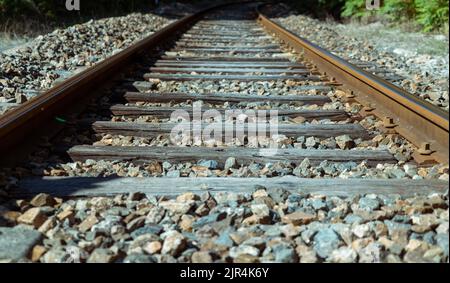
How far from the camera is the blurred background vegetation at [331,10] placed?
355 inches

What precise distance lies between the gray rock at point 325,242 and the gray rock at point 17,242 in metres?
1.02

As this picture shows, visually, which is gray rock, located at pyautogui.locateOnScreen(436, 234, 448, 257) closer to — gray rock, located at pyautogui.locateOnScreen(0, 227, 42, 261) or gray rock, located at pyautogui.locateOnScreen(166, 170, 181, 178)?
gray rock, located at pyautogui.locateOnScreen(166, 170, 181, 178)

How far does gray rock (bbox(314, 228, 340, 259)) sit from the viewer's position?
1.93m

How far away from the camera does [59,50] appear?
6637mm

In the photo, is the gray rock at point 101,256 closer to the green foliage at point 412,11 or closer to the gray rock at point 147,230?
the gray rock at point 147,230

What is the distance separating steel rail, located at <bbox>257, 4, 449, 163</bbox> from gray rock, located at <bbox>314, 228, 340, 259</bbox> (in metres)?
0.90

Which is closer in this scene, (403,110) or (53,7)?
(403,110)

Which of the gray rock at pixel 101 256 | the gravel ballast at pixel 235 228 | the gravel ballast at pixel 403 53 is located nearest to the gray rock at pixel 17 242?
the gravel ballast at pixel 235 228

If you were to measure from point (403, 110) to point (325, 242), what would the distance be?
1.59 meters

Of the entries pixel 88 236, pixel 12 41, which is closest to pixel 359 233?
pixel 88 236

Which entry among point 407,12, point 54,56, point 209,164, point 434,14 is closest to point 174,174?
point 209,164

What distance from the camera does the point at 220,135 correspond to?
3.33m

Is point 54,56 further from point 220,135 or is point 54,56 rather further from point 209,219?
point 209,219

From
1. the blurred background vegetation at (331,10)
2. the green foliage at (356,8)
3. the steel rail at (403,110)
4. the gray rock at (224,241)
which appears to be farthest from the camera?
the green foliage at (356,8)
